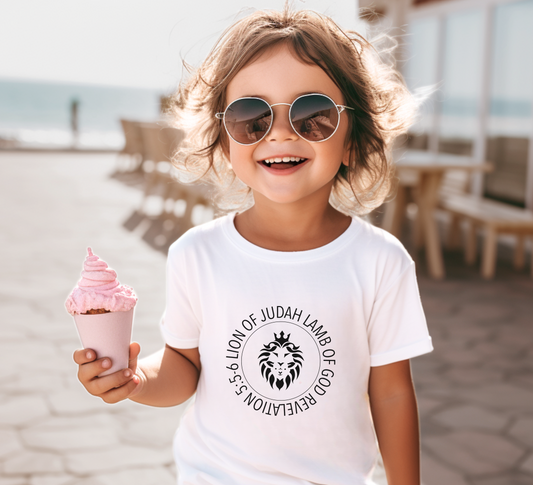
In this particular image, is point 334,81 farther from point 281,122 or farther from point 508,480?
point 508,480

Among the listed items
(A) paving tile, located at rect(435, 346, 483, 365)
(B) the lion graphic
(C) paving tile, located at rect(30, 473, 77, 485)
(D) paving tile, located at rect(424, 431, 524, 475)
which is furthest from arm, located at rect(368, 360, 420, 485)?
(A) paving tile, located at rect(435, 346, 483, 365)

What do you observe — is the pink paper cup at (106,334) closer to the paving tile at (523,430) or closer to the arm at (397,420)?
the arm at (397,420)

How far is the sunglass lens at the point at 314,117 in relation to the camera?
124cm

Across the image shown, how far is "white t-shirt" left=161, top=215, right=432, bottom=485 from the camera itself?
49.6 inches

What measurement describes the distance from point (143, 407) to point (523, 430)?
5.75 ft

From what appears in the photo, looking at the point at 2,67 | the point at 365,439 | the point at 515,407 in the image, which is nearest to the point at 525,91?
the point at 515,407

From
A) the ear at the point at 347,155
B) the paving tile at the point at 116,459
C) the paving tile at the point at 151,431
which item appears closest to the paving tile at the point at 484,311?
the paving tile at the point at 151,431

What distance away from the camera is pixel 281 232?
1.39 metres

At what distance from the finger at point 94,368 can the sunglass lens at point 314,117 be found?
1.88 feet

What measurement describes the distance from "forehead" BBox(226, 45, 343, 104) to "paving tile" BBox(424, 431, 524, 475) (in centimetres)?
186

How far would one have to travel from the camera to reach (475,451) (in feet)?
8.66

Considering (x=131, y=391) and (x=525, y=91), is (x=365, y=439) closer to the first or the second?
(x=131, y=391)

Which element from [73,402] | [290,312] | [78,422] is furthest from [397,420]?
[73,402]

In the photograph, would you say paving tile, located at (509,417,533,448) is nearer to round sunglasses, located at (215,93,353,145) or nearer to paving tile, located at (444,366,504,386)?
paving tile, located at (444,366,504,386)
